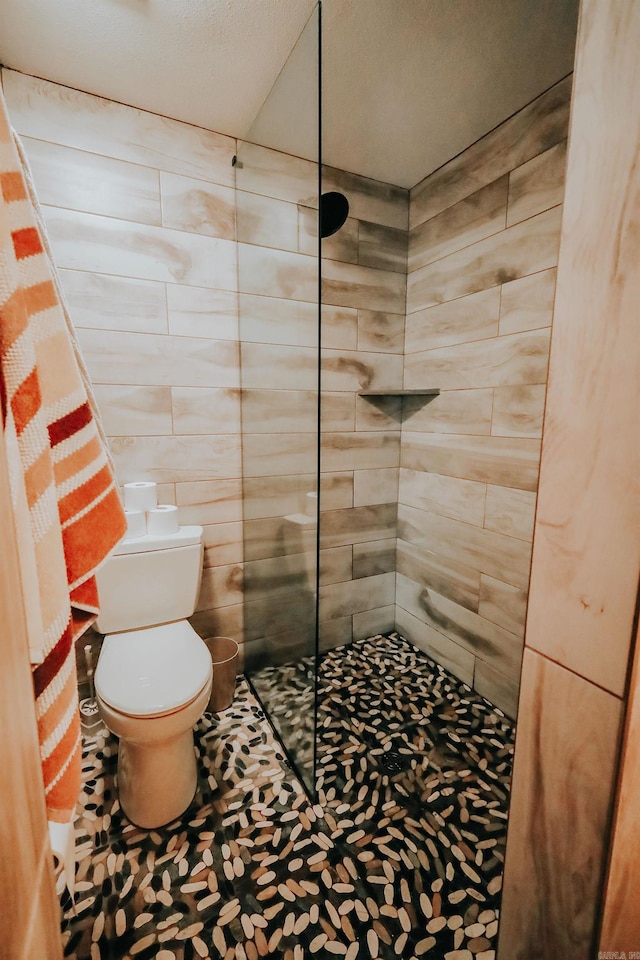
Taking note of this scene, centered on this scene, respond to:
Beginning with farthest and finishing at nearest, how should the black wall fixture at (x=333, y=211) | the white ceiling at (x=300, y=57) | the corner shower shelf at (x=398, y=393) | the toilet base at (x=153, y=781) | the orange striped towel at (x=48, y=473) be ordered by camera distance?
the corner shower shelf at (x=398, y=393) < the black wall fixture at (x=333, y=211) < the toilet base at (x=153, y=781) < the white ceiling at (x=300, y=57) < the orange striped towel at (x=48, y=473)

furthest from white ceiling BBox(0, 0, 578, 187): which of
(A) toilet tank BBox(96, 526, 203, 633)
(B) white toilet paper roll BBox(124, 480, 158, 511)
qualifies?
(A) toilet tank BBox(96, 526, 203, 633)

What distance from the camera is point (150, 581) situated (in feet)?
5.33

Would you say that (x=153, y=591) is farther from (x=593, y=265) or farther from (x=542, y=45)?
(x=542, y=45)

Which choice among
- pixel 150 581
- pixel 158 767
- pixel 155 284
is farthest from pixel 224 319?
pixel 158 767

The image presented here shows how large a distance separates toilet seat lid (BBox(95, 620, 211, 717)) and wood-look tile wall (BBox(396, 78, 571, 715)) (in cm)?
120

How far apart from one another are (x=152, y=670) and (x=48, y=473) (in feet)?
3.64

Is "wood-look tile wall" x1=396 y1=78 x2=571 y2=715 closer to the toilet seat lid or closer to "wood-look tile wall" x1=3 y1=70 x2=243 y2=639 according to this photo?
"wood-look tile wall" x1=3 y1=70 x2=243 y2=639

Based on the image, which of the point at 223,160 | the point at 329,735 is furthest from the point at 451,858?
the point at 223,160

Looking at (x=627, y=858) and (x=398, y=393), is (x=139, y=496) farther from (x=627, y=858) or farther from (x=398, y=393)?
(x=627, y=858)

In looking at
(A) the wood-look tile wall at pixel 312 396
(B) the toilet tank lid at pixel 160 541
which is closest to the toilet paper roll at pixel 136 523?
(B) the toilet tank lid at pixel 160 541

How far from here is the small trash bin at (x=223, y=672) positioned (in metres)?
1.84

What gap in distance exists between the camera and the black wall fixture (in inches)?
71.8

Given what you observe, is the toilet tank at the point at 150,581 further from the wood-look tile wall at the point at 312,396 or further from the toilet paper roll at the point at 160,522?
the wood-look tile wall at the point at 312,396

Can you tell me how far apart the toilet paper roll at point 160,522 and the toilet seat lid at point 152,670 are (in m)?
0.37
